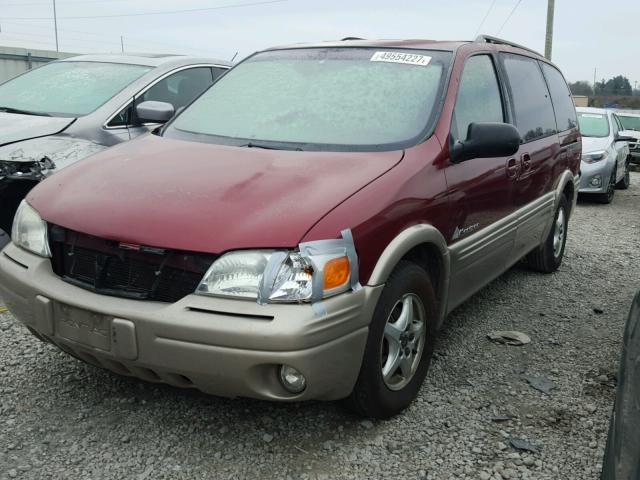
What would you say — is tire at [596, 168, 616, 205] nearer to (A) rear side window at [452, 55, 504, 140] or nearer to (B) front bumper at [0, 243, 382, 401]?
(A) rear side window at [452, 55, 504, 140]

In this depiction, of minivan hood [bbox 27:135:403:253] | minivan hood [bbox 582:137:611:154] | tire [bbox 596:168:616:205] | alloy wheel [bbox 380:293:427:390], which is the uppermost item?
minivan hood [bbox 27:135:403:253]

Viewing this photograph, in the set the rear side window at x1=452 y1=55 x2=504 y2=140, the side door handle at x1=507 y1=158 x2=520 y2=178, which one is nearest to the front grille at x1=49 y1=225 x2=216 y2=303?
the rear side window at x1=452 y1=55 x2=504 y2=140

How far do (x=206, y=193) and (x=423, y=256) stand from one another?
109cm

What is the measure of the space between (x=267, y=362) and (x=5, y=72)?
65.7 feet

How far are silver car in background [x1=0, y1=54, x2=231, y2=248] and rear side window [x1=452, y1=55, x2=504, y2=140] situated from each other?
1.78 metres

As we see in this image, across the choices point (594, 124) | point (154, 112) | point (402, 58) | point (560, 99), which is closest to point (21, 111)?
point (154, 112)

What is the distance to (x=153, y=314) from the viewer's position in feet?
7.95

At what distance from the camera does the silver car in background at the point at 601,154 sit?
33.3 ft

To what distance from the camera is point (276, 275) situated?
7.77ft

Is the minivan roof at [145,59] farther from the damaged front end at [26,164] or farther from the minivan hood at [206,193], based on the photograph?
the minivan hood at [206,193]

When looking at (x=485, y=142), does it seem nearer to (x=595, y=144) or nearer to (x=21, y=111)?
(x=21, y=111)

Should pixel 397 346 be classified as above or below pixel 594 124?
above

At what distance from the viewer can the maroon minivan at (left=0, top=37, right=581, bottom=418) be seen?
240cm

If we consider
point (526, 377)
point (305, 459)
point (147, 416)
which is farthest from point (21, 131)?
point (526, 377)
